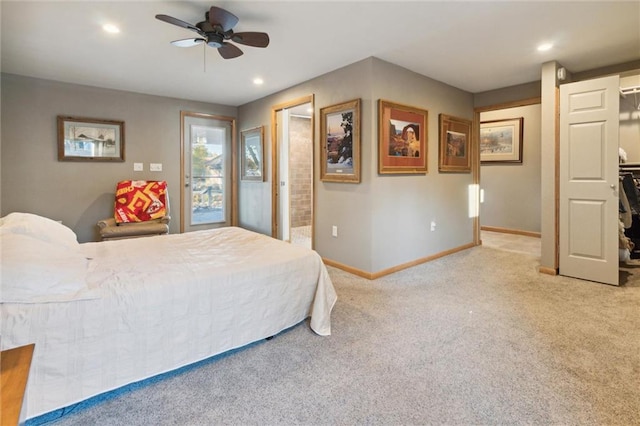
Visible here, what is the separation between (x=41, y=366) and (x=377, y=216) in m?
2.92

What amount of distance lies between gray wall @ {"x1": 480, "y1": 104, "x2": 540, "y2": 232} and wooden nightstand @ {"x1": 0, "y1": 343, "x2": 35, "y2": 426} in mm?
6547

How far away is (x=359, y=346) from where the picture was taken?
218cm

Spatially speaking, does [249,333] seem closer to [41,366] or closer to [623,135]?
[41,366]

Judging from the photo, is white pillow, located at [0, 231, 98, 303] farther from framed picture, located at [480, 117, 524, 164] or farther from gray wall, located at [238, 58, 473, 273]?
framed picture, located at [480, 117, 524, 164]

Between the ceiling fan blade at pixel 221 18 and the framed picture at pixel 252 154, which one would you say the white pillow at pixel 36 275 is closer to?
the ceiling fan blade at pixel 221 18

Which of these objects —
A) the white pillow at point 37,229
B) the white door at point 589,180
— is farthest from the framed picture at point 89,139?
the white door at point 589,180

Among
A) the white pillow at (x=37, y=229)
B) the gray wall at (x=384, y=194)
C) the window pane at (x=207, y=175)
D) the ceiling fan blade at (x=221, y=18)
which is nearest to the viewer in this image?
the white pillow at (x=37, y=229)

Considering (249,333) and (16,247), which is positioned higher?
(16,247)

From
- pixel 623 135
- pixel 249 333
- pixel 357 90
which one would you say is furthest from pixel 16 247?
pixel 623 135

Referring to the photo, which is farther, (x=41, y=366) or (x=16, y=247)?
(x=16, y=247)

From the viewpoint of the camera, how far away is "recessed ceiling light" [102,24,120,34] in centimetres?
280

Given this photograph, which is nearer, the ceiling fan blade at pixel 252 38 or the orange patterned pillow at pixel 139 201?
the ceiling fan blade at pixel 252 38

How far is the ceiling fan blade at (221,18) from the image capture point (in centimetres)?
229

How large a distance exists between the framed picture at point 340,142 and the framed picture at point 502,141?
4121 mm
